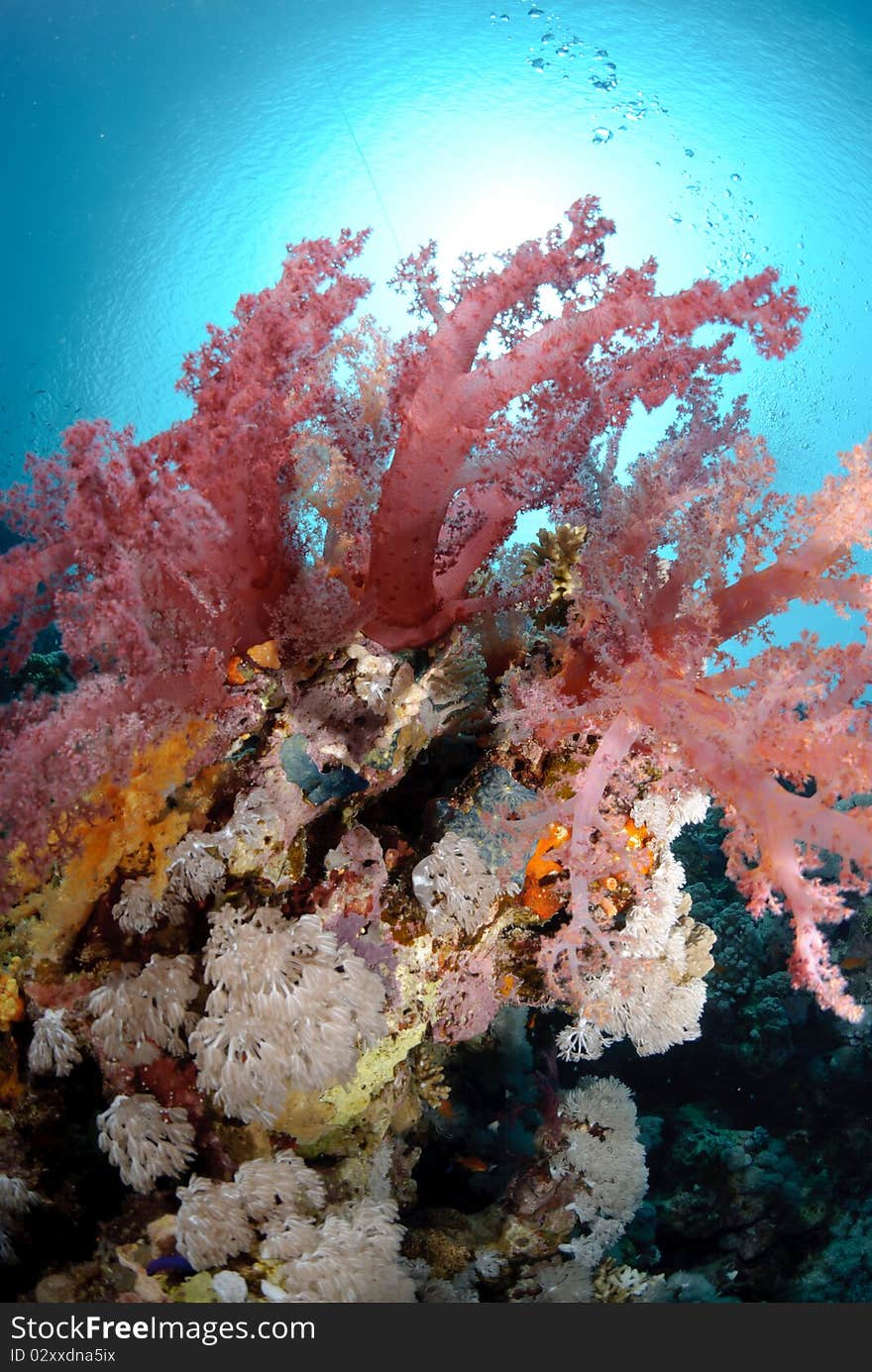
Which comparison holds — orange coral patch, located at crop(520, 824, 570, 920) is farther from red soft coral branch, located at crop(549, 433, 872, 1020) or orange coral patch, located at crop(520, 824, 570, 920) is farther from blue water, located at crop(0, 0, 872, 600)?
blue water, located at crop(0, 0, 872, 600)

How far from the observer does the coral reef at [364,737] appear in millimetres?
2594

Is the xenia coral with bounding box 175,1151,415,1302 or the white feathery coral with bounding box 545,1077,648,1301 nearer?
the xenia coral with bounding box 175,1151,415,1302

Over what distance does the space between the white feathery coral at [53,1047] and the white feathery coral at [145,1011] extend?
6.7 inches

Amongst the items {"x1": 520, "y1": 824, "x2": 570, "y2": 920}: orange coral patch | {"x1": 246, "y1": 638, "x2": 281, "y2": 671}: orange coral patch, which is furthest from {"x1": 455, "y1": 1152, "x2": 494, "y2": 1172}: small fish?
{"x1": 246, "y1": 638, "x2": 281, "y2": 671}: orange coral patch

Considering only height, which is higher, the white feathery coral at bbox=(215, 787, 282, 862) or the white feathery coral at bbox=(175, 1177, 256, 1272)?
the white feathery coral at bbox=(215, 787, 282, 862)

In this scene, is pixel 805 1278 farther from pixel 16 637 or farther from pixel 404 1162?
pixel 16 637

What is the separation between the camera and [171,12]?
25.3 meters

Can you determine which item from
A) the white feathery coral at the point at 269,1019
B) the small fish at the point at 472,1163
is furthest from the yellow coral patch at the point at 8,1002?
the small fish at the point at 472,1163

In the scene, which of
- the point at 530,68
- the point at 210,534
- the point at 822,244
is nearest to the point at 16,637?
the point at 210,534

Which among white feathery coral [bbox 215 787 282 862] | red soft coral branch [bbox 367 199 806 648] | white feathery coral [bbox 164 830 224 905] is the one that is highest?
red soft coral branch [bbox 367 199 806 648]

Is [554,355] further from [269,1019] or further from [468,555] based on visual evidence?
[269,1019]

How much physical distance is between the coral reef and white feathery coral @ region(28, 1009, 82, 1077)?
1 cm

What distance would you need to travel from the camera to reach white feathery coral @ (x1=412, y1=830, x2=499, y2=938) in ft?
10.4

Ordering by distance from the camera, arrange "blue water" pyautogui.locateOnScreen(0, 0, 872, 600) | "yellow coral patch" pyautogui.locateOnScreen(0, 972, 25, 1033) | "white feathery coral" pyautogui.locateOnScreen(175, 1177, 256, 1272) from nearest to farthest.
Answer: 1. "white feathery coral" pyautogui.locateOnScreen(175, 1177, 256, 1272)
2. "yellow coral patch" pyautogui.locateOnScreen(0, 972, 25, 1033)
3. "blue water" pyautogui.locateOnScreen(0, 0, 872, 600)
